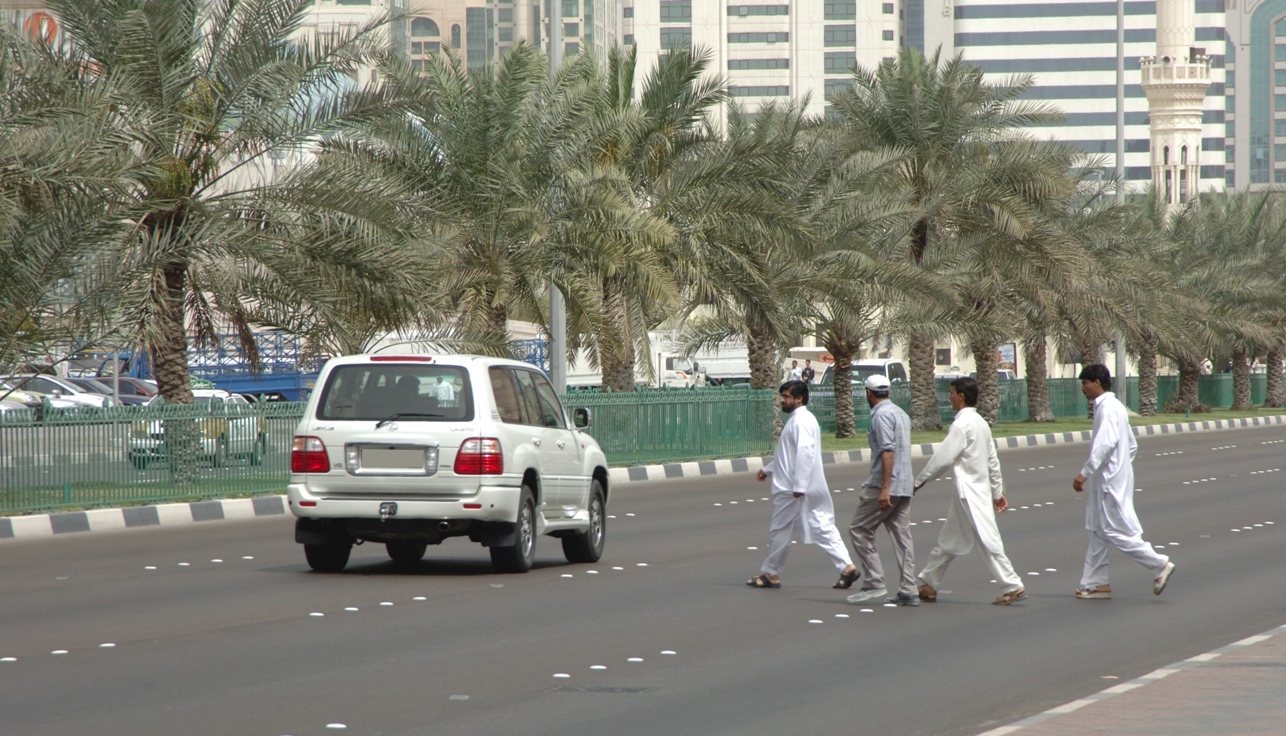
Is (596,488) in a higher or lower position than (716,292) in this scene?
lower

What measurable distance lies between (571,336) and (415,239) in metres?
8.64

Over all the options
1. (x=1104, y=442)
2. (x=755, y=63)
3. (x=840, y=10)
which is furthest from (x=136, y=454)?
(x=840, y=10)

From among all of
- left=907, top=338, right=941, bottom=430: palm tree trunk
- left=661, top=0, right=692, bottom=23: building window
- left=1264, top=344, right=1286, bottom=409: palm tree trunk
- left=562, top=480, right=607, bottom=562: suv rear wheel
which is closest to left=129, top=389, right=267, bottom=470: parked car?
left=562, top=480, right=607, bottom=562: suv rear wheel

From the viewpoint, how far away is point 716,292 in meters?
28.8

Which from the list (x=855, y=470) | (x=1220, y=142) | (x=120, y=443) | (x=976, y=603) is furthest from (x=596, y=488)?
(x=1220, y=142)

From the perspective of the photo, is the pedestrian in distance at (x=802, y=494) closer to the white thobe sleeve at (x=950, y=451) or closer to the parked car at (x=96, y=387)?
the white thobe sleeve at (x=950, y=451)

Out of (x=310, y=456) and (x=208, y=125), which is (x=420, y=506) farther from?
(x=208, y=125)

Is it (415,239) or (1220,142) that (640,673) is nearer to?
(415,239)

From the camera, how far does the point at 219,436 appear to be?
787 inches

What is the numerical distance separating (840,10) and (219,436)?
120710 millimetres

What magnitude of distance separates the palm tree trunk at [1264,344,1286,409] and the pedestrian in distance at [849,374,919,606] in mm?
58535

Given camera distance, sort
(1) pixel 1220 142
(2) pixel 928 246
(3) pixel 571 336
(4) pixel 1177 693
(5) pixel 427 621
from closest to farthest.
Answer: (4) pixel 1177 693 < (5) pixel 427 621 < (3) pixel 571 336 < (2) pixel 928 246 < (1) pixel 1220 142

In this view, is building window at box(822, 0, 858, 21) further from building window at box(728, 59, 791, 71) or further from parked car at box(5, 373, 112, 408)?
parked car at box(5, 373, 112, 408)

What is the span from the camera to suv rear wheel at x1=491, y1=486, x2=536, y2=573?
12367mm
